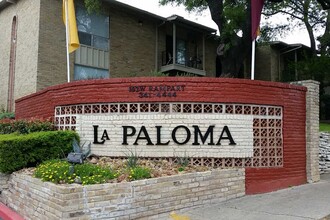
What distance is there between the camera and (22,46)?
58.9 ft

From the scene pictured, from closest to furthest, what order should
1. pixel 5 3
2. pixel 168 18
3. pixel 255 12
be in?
1. pixel 255 12
2. pixel 5 3
3. pixel 168 18

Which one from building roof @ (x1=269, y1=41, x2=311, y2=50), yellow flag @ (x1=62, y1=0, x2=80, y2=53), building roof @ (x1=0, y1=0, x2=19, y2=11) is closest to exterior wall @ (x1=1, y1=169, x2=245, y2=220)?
yellow flag @ (x1=62, y1=0, x2=80, y2=53)

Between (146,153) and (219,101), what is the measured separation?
2.00 meters

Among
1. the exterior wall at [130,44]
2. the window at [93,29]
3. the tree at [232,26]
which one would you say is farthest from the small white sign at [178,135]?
the exterior wall at [130,44]

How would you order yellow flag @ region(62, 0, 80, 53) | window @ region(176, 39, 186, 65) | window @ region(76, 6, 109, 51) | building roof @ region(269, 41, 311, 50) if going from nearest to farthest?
yellow flag @ region(62, 0, 80, 53)
window @ region(76, 6, 109, 51)
window @ region(176, 39, 186, 65)
building roof @ region(269, 41, 311, 50)

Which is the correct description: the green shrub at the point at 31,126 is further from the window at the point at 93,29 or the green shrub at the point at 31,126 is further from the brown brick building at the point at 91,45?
the window at the point at 93,29

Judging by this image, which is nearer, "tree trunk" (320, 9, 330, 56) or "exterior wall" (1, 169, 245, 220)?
"exterior wall" (1, 169, 245, 220)

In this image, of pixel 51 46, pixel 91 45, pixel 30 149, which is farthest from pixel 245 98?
pixel 91 45

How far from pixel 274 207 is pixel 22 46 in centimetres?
1490

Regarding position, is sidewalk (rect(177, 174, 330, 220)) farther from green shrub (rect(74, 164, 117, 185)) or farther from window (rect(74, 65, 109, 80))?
window (rect(74, 65, 109, 80))

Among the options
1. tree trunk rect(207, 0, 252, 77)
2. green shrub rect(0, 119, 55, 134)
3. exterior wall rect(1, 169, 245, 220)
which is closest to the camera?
exterior wall rect(1, 169, 245, 220)

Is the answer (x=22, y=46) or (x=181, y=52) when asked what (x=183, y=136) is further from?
(x=181, y=52)

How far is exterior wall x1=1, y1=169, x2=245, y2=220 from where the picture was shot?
19.1 feet

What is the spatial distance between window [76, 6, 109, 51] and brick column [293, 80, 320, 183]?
11.6 m
